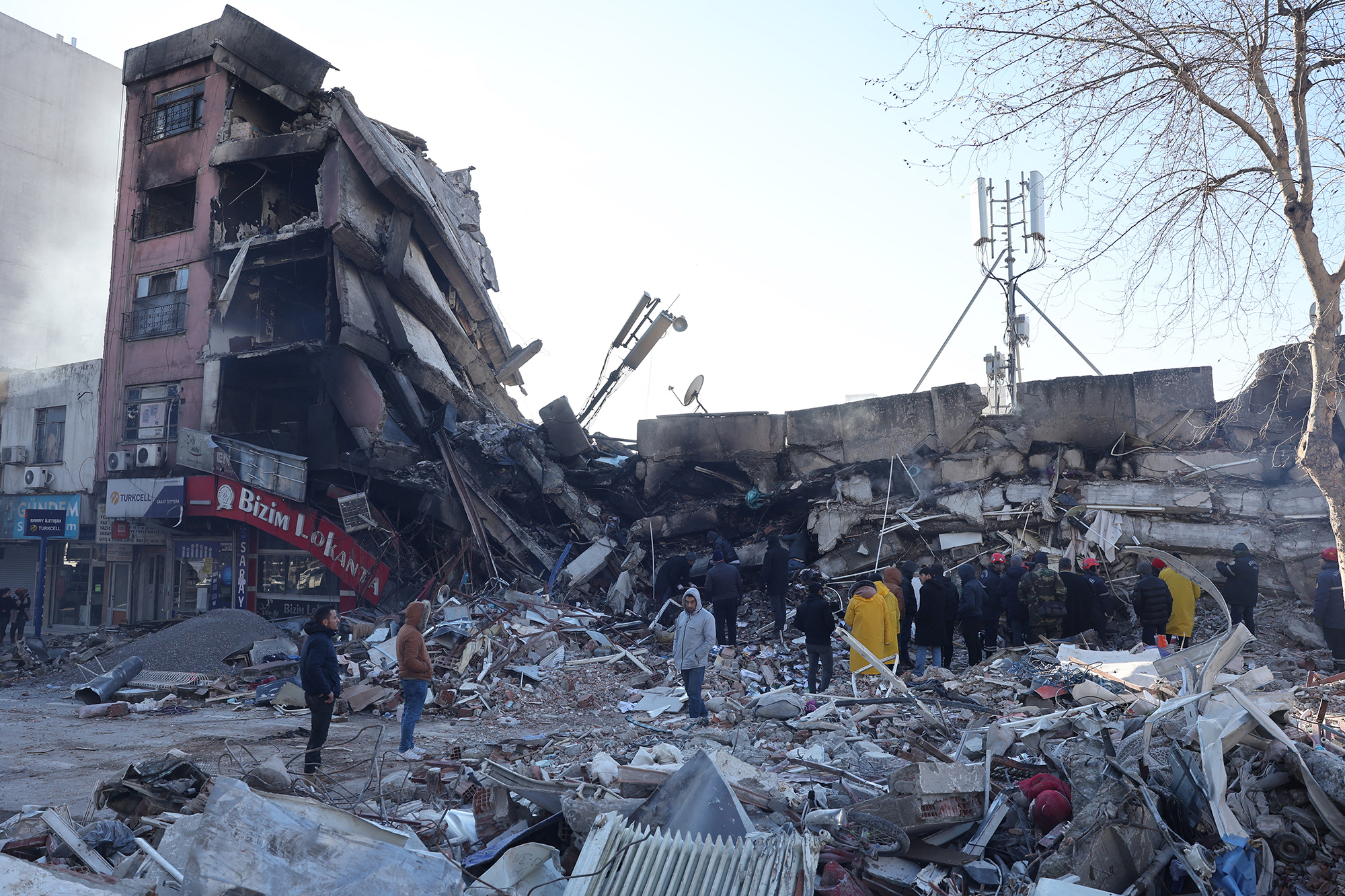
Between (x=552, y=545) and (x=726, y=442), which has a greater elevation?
(x=726, y=442)

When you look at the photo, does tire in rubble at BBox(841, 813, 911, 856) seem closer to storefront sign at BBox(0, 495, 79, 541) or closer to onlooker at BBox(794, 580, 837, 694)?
onlooker at BBox(794, 580, 837, 694)

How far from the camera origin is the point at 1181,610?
10.3 meters

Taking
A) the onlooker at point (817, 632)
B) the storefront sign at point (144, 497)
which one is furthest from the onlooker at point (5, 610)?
the onlooker at point (817, 632)

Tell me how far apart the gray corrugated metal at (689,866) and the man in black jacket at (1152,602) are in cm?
806

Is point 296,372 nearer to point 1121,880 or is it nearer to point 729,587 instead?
point 729,587

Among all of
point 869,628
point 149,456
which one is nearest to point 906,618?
point 869,628

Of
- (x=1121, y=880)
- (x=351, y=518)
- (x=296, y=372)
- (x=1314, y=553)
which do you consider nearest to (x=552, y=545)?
(x=351, y=518)

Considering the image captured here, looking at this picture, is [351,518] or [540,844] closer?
[540,844]

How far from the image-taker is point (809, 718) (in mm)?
7641

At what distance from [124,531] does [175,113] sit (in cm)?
1149

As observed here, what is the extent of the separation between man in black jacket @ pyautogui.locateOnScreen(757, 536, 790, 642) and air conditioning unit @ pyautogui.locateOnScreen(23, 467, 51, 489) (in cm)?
2265

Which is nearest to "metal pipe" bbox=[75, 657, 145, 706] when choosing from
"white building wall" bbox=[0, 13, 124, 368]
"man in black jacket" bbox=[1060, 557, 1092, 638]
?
"man in black jacket" bbox=[1060, 557, 1092, 638]

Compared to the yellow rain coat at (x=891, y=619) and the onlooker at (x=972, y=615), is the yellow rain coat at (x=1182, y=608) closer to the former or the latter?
the onlooker at (x=972, y=615)

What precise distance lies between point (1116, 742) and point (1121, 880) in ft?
4.63
